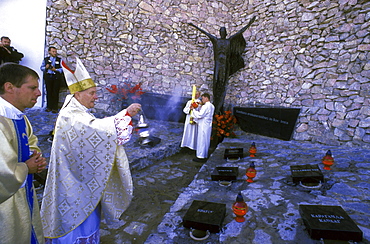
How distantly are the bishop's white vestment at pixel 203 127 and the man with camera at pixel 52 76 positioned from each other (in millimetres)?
5020

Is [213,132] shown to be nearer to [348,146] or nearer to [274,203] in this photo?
[348,146]

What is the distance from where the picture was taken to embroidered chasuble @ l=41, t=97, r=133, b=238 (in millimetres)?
1860

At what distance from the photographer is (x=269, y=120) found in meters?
7.14

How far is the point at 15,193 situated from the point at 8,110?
0.54 m

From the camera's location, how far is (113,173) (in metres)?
2.10

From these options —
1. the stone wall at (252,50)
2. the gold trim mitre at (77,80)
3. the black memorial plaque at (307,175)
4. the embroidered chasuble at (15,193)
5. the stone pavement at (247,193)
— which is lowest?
the stone pavement at (247,193)

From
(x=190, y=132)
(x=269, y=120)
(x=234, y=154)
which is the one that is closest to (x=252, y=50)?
(x=269, y=120)

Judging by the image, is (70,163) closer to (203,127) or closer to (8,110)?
(8,110)

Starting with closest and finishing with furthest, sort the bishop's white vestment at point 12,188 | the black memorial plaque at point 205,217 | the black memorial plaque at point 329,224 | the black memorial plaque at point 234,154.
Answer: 1. the bishop's white vestment at point 12,188
2. the black memorial plaque at point 329,224
3. the black memorial plaque at point 205,217
4. the black memorial plaque at point 234,154

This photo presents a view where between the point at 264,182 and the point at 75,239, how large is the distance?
3.07 m

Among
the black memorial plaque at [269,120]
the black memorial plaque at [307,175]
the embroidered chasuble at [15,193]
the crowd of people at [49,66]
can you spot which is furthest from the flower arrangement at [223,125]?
the embroidered chasuble at [15,193]

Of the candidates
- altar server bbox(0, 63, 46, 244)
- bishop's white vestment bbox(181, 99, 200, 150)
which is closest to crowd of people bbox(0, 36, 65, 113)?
bishop's white vestment bbox(181, 99, 200, 150)

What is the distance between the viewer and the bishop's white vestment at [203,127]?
6.20 metres

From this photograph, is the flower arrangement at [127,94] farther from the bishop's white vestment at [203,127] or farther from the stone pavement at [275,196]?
the stone pavement at [275,196]
